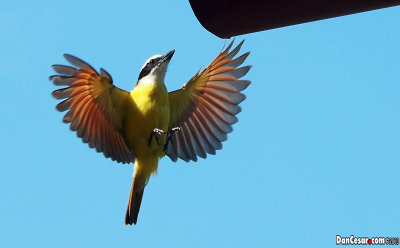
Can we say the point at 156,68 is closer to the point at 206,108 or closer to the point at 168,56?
the point at 168,56

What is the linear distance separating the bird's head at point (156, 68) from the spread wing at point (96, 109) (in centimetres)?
22

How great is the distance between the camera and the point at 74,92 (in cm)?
431

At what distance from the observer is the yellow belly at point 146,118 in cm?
429

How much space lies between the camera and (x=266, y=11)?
5.32ft

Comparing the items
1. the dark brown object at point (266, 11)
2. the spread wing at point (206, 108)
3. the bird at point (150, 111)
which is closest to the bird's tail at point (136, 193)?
the bird at point (150, 111)

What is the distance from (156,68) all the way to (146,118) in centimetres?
47

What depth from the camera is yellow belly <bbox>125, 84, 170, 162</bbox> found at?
4293 millimetres

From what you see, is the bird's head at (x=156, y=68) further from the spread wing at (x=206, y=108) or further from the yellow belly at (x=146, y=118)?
the spread wing at (x=206, y=108)

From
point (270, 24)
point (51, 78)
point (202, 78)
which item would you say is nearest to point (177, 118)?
point (202, 78)

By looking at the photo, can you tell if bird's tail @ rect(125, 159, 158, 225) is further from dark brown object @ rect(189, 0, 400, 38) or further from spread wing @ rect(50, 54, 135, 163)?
dark brown object @ rect(189, 0, 400, 38)

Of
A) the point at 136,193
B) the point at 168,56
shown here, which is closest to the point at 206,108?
the point at 168,56

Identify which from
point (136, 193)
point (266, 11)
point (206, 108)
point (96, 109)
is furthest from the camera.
A: point (206, 108)

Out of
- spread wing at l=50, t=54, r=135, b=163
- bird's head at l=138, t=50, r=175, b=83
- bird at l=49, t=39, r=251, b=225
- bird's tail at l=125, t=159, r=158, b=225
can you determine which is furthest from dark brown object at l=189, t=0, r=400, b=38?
bird's tail at l=125, t=159, r=158, b=225

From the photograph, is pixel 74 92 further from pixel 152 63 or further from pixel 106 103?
pixel 152 63
